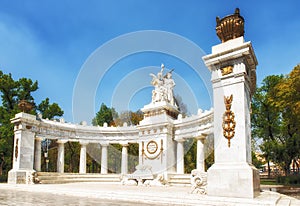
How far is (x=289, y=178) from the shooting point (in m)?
28.2

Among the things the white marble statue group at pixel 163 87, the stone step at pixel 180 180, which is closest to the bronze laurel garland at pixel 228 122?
the stone step at pixel 180 180

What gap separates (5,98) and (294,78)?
31.4m

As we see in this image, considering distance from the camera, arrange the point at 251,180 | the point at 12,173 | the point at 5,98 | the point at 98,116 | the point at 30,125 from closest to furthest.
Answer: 1. the point at 251,180
2. the point at 12,173
3. the point at 30,125
4. the point at 5,98
5. the point at 98,116

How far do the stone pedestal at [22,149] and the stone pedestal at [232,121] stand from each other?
58.1 feet

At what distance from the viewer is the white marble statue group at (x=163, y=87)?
2848 centimetres

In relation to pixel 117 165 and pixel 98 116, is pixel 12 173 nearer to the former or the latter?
pixel 117 165

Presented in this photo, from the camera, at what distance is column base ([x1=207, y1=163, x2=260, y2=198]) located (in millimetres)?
10359

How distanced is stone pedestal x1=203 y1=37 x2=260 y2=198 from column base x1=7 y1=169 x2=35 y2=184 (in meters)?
16.8

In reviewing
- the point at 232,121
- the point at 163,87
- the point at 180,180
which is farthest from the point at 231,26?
the point at 163,87

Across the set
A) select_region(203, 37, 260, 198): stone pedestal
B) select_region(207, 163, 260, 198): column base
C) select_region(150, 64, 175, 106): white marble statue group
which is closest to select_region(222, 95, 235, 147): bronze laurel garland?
select_region(203, 37, 260, 198): stone pedestal

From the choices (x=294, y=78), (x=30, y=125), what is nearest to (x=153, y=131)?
(x=30, y=125)

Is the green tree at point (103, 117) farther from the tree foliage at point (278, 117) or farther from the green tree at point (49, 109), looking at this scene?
the tree foliage at point (278, 117)

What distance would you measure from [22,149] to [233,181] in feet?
65.6

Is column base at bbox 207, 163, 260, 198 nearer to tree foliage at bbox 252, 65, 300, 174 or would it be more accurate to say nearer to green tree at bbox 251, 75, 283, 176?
tree foliage at bbox 252, 65, 300, 174
